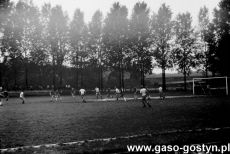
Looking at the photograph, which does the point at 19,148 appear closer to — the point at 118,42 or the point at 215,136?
the point at 215,136

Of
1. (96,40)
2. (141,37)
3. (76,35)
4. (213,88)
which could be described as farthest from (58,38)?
(213,88)

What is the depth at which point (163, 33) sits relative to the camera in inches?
2480

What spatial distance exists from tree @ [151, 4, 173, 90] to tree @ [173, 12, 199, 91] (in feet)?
5.20

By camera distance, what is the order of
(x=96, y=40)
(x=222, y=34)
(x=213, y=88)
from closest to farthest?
(x=213, y=88), (x=222, y=34), (x=96, y=40)

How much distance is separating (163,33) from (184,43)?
207 inches

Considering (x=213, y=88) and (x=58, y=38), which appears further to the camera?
(x=58, y=38)

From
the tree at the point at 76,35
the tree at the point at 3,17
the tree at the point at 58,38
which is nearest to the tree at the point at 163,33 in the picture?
the tree at the point at 76,35

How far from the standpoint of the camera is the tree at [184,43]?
2464 inches

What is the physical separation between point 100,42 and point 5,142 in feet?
180

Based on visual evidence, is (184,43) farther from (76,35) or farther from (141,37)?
(76,35)

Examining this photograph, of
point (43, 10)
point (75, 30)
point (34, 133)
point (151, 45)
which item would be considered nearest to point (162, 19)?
point (151, 45)

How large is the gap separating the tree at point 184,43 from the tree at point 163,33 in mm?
1584

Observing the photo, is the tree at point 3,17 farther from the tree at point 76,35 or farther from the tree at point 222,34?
the tree at point 222,34

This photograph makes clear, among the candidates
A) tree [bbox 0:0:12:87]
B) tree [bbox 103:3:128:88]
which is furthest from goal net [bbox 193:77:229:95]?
tree [bbox 0:0:12:87]
